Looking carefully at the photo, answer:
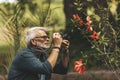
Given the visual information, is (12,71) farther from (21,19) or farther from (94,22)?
(21,19)

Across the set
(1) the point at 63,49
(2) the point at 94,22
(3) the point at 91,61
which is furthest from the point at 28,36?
(3) the point at 91,61

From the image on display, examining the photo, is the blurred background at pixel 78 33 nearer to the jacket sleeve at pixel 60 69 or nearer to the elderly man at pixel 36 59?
the jacket sleeve at pixel 60 69

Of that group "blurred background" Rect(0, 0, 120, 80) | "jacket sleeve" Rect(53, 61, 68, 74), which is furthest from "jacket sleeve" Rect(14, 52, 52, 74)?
"blurred background" Rect(0, 0, 120, 80)

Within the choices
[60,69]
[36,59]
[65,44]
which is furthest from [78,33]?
[36,59]

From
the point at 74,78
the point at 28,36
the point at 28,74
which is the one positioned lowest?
the point at 74,78

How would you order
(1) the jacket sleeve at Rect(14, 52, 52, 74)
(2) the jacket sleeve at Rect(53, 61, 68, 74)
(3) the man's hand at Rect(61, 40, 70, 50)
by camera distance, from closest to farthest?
(1) the jacket sleeve at Rect(14, 52, 52, 74) → (3) the man's hand at Rect(61, 40, 70, 50) → (2) the jacket sleeve at Rect(53, 61, 68, 74)

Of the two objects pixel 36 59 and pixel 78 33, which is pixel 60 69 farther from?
pixel 78 33

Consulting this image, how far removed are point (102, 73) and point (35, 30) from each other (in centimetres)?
415

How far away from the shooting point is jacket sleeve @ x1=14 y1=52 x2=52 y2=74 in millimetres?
5602

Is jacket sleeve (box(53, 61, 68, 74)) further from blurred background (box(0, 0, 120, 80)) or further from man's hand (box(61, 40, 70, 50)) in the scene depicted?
blurred background (box(0, 0, 120, 80))

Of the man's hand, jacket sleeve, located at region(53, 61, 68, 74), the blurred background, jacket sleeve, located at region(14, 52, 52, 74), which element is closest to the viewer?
jacket sleeve, located at region(14, 52, 52, 74)

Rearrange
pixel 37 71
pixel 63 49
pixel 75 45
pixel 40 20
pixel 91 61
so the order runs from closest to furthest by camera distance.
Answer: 1. pixel 37 71
2. pixel 63 49
3. pixel 40 20
4. pixel 91 61
5. pixel 75 45

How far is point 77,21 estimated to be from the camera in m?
7.64

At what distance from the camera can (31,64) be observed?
5.68 metres
